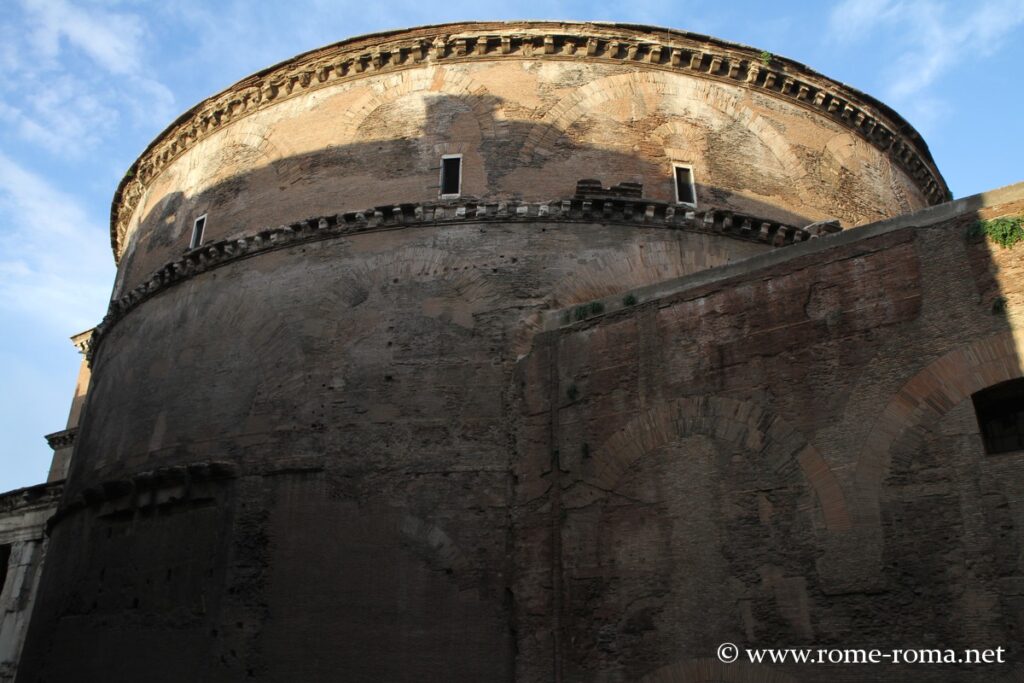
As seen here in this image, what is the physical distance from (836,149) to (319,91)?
22.4 feet

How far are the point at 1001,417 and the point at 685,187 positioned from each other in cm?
496

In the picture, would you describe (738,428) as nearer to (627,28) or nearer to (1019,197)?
(1019,197)

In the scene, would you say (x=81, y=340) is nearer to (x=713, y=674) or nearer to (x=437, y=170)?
(x=437, y=170)

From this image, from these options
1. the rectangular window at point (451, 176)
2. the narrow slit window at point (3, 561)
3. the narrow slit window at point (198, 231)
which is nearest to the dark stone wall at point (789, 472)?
the rectangular window at point (451, 176)

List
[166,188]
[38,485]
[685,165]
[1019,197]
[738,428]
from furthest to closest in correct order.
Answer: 1. [38,485]
2. [166,188]
3. [685,165]
4. [738,428]
5. [1019,197]

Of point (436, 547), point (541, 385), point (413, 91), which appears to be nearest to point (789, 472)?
point (541, 385)

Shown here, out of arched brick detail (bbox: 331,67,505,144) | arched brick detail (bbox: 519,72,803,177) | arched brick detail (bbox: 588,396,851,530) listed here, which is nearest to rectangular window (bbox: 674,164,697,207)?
arched brick detail (bbox: 519,72,803,177)

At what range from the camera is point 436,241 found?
991cm

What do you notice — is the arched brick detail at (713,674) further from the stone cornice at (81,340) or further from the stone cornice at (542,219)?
the stone cornice at (81,340)

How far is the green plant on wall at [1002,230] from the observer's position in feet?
21.0

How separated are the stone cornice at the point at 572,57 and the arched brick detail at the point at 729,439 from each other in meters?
5.40

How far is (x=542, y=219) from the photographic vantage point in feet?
32.5

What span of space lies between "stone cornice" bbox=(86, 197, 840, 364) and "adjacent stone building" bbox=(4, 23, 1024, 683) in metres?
0.04

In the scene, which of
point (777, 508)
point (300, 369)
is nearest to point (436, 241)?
point (300, 369)
